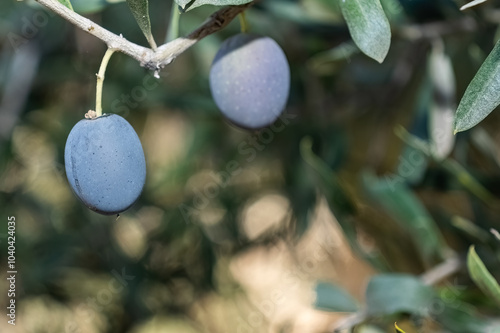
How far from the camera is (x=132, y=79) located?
140cm

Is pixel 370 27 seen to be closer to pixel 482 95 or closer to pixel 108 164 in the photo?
pixel 482 95

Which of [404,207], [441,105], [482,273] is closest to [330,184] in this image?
[404,207]

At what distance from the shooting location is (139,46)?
1.65 ft

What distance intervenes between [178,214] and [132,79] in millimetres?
329

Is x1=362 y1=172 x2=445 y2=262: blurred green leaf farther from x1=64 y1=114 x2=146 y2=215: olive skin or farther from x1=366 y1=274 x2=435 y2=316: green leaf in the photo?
x1=64 y1=114 x2=146 y2=215: olive skin

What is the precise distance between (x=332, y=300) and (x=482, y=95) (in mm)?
494

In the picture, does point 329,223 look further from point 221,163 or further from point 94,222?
point 94,222

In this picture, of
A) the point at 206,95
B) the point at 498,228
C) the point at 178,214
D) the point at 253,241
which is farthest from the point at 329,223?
the point at 498,228

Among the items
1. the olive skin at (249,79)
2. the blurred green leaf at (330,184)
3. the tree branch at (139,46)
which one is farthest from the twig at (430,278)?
the tree branch at (139,46)

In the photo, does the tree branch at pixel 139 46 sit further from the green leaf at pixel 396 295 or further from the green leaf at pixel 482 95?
the green leaf at pixel 396 295

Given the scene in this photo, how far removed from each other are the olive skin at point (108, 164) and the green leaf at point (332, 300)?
44cm

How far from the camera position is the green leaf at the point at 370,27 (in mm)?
499

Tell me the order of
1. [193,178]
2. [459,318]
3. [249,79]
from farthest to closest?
[193,178] < [459,318] < [249,79]

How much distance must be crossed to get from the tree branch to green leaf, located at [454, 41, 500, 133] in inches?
8.2
